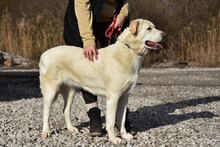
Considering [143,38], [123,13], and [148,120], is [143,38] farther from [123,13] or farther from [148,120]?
[148,120]

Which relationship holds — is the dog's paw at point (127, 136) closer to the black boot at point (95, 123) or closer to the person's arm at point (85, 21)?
the black boot at point (95, 123)

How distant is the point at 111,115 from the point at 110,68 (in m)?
0.58

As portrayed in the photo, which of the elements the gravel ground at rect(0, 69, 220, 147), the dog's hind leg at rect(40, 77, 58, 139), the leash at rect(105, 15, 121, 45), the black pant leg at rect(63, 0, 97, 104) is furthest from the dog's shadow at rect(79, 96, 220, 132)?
the leash at rect(105, 15, 121, 45)

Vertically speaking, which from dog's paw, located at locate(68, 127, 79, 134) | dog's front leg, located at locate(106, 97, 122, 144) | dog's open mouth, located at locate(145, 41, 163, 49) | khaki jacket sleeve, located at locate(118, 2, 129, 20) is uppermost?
khaki jacket sleeve, located at locate(118, 2, 129, 20)

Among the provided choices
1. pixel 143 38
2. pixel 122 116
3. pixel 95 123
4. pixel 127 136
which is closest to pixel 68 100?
pixel 95 123

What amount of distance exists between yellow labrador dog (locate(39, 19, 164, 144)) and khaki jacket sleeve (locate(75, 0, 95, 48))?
177 mm

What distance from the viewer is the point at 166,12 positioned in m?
20.8

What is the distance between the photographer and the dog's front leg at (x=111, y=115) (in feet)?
22.4

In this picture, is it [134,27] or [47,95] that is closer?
[134,27]

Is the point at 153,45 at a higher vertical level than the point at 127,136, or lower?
higher

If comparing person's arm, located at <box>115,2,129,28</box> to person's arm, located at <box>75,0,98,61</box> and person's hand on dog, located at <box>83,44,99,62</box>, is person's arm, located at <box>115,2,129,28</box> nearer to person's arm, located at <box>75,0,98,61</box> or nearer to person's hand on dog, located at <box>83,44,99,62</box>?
person's arm, located at <box>75,0,98,61</box>

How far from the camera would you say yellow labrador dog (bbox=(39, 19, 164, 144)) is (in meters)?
6.79

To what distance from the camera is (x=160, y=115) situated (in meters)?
8.95

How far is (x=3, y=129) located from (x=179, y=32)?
1318 cm
